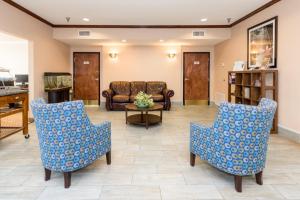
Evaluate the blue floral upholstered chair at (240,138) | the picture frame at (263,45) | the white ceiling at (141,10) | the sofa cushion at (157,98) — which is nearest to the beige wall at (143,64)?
the sofa cushion at (157,98)

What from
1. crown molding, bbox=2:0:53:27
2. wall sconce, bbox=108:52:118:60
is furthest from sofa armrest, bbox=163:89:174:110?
crown molding, bbox=2:0:53:27

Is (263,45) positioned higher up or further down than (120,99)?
higher up

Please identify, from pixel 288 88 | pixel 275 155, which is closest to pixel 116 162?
pixel 275 155

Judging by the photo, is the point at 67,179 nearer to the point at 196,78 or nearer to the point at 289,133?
the point at 289,133

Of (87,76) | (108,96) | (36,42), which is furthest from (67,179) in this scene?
(87,76)

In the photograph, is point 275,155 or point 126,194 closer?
point 126,194

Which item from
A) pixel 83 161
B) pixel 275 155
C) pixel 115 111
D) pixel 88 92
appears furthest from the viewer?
pixel 88 92

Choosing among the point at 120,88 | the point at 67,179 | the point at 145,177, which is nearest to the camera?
the point at 67,179

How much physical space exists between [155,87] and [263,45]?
13.7 ft

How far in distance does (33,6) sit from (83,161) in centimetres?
447

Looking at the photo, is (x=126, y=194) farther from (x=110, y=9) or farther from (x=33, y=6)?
Answer: (x=33, y=6)

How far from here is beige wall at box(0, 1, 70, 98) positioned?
5080 millimetres

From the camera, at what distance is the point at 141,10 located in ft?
18.7

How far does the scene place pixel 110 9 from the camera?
564 centimetres
